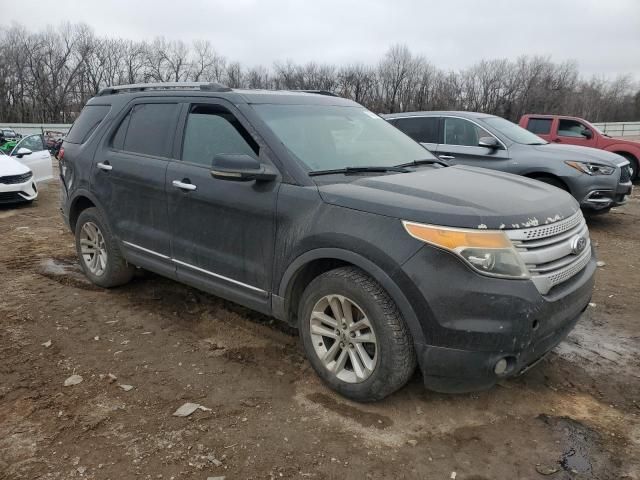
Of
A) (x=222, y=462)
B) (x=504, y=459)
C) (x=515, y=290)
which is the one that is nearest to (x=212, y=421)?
(x=222, y=462)

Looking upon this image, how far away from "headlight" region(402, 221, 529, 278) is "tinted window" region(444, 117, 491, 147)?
20.4 ft

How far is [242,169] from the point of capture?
10.4 ft

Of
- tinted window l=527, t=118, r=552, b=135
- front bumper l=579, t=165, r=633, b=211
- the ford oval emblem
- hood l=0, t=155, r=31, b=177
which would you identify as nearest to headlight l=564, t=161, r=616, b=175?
front bumper l=579, t=165, r=633, b=211

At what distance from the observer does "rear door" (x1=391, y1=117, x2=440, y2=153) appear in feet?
29.2

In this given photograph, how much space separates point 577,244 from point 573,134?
11.9 metres

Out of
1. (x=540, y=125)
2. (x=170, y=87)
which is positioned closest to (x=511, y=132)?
(x=540, y=125)

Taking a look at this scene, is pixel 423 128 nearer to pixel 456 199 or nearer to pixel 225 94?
A: pixel 225 94

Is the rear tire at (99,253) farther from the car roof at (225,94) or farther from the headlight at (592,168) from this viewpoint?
the headlight at (592,168)

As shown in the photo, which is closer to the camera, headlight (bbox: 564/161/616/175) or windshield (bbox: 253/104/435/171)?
windshield (bbox: 253/104/435/171)

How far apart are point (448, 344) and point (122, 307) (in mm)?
3121

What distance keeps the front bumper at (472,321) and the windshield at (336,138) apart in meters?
1.18

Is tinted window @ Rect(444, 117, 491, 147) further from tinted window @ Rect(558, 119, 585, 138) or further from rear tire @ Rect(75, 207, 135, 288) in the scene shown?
tinted window @ Rect(558, 119, 585, 138)

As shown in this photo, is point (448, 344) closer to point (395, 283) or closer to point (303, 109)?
point (395, 283)

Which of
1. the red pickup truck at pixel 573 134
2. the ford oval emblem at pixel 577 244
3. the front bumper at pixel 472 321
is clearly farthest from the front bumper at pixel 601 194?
the front bumper at pixel 472 321
